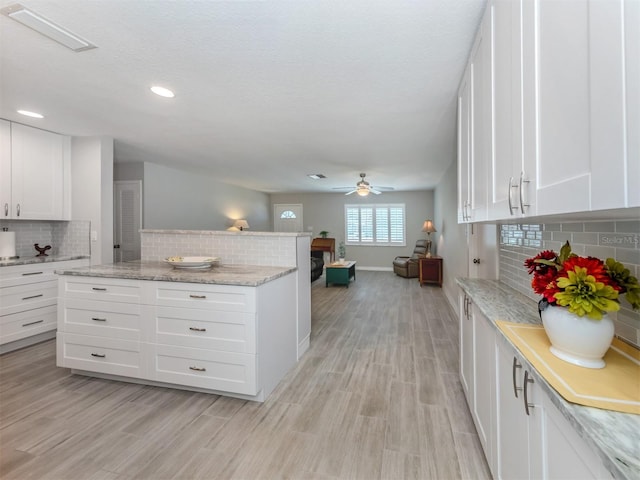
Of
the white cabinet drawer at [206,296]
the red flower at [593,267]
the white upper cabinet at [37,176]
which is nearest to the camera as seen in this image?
the red flower at [593,267]

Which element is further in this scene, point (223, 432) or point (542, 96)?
point (223, 432)

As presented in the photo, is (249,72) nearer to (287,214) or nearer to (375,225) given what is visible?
(375,225)

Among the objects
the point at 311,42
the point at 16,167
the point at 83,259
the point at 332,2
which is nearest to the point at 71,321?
the point at 83,259

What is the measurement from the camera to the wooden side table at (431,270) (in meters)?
6.60

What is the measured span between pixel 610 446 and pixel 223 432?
6.45ft

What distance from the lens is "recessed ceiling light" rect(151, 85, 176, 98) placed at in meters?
2.38

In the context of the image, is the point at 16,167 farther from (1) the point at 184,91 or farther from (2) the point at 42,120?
(1) the point at 184,91

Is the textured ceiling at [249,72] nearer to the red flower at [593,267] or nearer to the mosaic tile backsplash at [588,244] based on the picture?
the mosaic tile backsplash at [588,244]

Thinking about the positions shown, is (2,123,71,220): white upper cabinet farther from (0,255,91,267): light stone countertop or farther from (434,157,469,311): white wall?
(434,157,469,311): white wall

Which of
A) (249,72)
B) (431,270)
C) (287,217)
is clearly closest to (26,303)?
(249,72)

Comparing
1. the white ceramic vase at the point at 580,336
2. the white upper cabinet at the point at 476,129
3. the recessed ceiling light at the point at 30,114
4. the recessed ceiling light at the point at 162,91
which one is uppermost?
the recessed ceiling light at the point at 30,114

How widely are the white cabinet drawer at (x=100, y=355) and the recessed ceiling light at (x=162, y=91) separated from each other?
2.07m

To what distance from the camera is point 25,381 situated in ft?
8.23

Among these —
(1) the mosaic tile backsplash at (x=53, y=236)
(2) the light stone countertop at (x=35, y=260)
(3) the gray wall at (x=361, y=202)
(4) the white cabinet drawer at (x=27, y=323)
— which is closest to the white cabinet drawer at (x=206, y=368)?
(4) the white cabinet drawer at (x=27, y=323)
